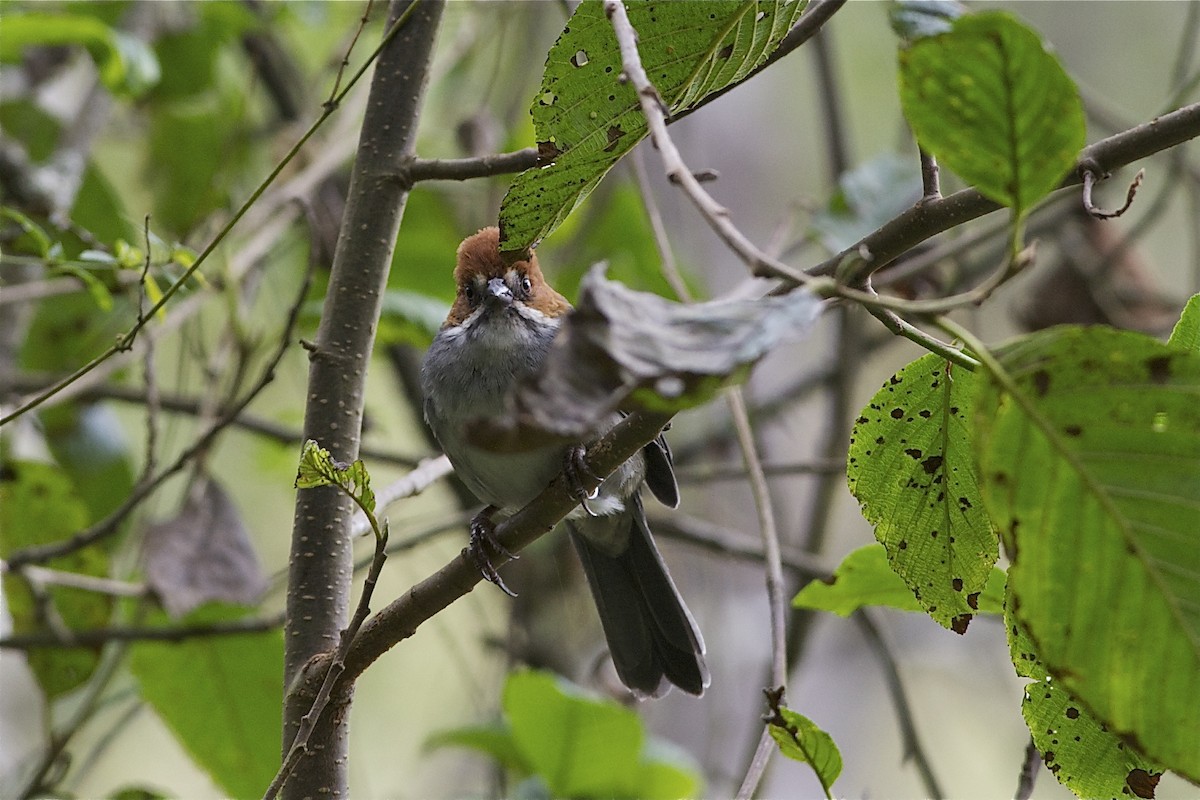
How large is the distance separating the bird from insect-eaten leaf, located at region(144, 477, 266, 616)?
68 centimetres

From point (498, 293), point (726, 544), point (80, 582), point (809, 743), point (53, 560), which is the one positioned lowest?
point (809, 743)

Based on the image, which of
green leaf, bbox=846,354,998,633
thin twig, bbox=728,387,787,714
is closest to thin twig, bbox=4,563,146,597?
thin twig, bbox=728,387,787,714

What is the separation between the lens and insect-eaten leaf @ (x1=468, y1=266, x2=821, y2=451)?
95 cm

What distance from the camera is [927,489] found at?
1627 millimetres

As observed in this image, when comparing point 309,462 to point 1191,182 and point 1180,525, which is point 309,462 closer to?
point 1180,525

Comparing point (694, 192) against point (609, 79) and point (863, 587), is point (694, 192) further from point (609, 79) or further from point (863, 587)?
point (863, 587)

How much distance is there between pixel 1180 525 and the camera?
110cm

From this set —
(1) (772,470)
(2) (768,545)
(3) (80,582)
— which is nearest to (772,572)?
(2) (768,545)

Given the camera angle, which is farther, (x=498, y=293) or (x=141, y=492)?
(x=498, y=293)

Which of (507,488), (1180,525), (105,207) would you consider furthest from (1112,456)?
(105,207)

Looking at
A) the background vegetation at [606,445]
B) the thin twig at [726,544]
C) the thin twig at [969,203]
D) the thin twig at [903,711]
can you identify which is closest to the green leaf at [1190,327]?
the background vegetation at [606,445]

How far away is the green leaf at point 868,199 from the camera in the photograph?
3.73m

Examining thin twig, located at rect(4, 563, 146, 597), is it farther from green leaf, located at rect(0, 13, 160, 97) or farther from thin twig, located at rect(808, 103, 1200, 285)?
thin twig, located at rect(808, 103, 1200, 285)

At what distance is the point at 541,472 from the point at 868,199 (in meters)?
1.71
